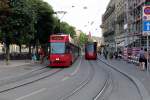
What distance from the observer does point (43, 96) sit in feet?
56.7

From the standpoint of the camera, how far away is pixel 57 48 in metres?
44.6

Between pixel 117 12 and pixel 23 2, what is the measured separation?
51959 millimetres

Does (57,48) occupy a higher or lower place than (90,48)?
lower

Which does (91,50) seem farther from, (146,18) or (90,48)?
(146,18)

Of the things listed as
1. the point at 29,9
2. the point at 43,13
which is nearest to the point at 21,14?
the point at 29,9

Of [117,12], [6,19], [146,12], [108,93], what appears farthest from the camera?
[117,12]

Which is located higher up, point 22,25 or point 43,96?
point 22,25

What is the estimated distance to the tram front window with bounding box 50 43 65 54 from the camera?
146ft

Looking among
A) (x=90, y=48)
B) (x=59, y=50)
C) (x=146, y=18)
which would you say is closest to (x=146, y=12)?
(x=146, y=18)

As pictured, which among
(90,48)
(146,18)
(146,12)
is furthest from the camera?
(90,48)

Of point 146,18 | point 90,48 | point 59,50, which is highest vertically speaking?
point 146,18

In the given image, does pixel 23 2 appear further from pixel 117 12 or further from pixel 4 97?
pixel 117 12

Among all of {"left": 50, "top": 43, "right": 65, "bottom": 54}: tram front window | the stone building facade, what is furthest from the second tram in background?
{"left": 50, "top": 43, "right": 65, "bottom": 54}: tram front window

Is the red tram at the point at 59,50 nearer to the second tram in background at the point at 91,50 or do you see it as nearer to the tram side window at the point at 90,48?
the second tram in background at the point at 91,50
